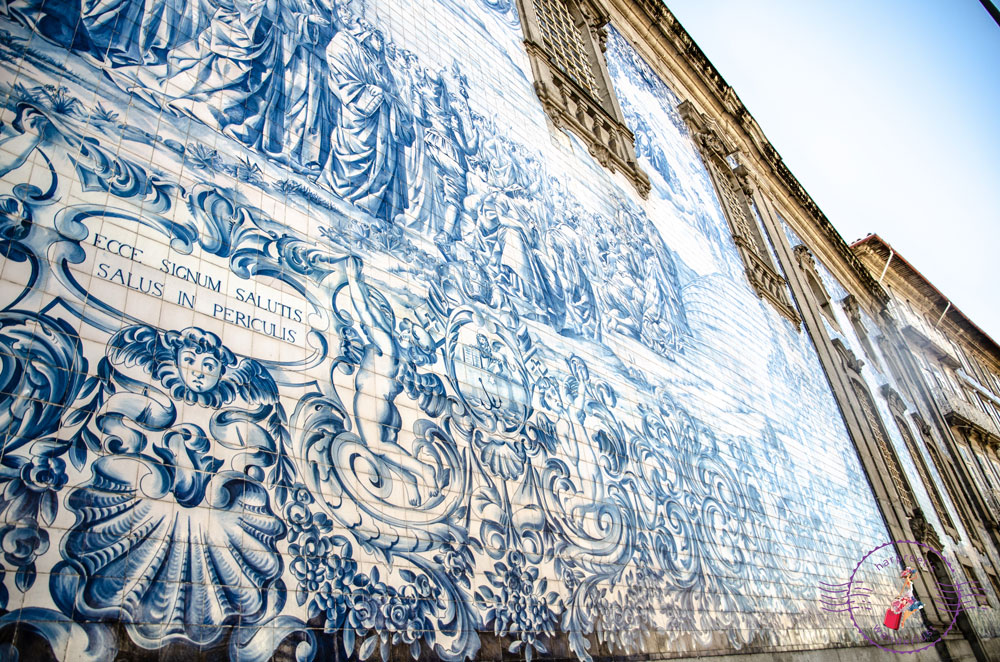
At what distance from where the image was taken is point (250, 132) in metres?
2.81

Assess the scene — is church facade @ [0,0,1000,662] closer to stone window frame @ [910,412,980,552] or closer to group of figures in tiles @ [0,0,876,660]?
group of figures in tiles @ [0,0,876,660]

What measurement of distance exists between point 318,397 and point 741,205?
9794 mm

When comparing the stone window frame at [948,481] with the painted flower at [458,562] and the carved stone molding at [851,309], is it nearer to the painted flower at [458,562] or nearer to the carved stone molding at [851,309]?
the carved stone molding at [851,309]

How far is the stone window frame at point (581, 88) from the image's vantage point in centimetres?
593

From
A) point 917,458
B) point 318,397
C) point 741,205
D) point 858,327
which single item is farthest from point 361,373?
point 858,327

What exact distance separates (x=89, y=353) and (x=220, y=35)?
5.98 feet

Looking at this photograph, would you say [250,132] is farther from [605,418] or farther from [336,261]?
[605,418]

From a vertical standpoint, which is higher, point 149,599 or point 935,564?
point 935,564

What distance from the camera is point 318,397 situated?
7.79ft

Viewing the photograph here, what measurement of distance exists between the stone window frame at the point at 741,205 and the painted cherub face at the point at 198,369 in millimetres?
7505

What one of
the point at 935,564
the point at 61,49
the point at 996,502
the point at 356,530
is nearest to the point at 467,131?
the point at 61,49

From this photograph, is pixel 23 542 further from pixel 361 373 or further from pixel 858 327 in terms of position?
pixel 858 327

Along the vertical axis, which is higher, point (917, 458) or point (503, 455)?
point (917, 458)

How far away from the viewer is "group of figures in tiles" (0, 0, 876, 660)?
1.75 metres
